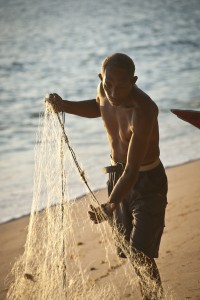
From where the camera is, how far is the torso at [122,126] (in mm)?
3221

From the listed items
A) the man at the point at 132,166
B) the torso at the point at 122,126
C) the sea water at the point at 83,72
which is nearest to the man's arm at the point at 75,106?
the man at the point at 132,166

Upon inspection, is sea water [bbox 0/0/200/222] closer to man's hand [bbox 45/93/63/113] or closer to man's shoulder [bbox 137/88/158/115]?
man's hand [bbox 45/93/63/113]

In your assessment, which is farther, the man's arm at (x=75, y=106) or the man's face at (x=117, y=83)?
the man's arm at (x=75, y=106)

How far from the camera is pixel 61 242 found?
342 cm

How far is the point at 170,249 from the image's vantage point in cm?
494

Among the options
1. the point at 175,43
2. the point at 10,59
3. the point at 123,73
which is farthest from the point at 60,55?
the point at 123,73

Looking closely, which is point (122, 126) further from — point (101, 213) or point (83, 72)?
point (83, 72)

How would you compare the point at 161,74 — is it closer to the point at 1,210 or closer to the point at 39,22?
the point at 1,210

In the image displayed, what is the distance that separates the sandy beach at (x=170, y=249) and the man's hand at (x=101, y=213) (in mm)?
648

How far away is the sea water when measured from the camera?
859 cm

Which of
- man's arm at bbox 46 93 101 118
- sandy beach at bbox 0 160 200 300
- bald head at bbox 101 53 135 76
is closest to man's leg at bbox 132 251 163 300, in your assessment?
sandy beach at bbox 0 160 200 300

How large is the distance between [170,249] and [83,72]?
1883 centimetres

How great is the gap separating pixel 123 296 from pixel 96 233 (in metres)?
1.39

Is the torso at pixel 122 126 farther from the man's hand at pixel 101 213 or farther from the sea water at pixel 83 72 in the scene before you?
the sea water at pixel 83 72
